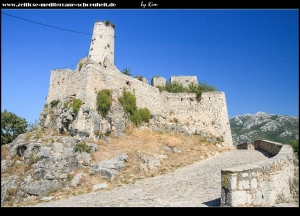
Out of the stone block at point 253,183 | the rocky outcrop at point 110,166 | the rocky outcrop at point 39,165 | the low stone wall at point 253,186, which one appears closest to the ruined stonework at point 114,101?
the rocky outcrop at point 39,165

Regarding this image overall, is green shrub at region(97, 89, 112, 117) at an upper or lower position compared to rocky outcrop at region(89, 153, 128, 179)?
upper

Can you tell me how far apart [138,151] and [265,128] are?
82787 mm

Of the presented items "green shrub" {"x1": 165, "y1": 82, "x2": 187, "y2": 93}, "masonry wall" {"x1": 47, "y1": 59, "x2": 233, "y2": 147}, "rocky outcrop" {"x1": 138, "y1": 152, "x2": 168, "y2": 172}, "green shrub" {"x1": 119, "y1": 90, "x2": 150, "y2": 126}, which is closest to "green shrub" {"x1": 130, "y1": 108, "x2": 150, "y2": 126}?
"green shrub" {"x1": 119, "y1": 90, "x2": 150, "y2": 126}

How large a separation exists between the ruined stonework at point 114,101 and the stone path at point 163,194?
22.3ft

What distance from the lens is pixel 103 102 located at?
60.7 ft

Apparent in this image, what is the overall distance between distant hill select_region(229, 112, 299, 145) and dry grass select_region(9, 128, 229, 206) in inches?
2101

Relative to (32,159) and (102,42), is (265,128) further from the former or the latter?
(32,159)

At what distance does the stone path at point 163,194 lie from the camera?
768 centimetres

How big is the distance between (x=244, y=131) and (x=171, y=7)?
299 feet

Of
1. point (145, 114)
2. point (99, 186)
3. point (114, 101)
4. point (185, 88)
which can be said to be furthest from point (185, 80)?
point (99, 186)

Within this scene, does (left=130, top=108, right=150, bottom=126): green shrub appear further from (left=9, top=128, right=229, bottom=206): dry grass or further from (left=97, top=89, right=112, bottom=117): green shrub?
(left=97, top=89, right=112, bottom=117): green shrub

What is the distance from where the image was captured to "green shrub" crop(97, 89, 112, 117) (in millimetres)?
18359

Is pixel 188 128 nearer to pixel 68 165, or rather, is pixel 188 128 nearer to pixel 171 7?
pixel 68 165

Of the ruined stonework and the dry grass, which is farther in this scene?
the ruined stonework
